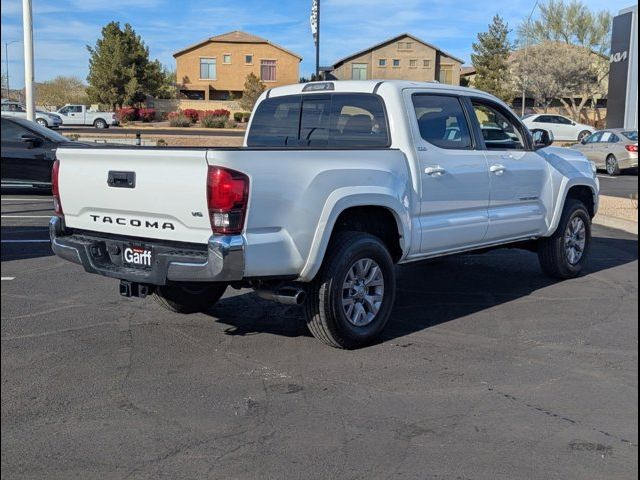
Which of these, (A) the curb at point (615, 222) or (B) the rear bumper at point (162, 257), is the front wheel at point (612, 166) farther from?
(B) the rear bumper at point (162, 257)

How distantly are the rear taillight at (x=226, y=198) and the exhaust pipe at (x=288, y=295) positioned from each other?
67 cm

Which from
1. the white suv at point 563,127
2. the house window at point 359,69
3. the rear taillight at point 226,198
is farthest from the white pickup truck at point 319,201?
the house window at point 359,69

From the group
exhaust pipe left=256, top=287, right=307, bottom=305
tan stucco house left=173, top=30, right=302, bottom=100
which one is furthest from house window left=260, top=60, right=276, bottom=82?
exhaust pipe left=256, top=287, right=307, bottom=305

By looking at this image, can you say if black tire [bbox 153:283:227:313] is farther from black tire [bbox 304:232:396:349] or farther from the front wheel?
the front wheel

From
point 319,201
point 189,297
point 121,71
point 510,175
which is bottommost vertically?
point 189,297

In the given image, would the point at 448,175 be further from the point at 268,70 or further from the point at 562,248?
the point at 268,70

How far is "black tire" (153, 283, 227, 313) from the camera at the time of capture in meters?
6.32

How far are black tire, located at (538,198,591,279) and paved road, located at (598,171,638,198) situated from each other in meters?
8.84

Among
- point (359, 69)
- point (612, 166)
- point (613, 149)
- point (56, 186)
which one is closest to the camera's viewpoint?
point (56, 186)

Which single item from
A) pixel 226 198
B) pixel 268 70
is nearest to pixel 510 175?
pixel 226 198

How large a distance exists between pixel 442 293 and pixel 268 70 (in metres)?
65.3

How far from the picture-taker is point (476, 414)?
14.4 feet

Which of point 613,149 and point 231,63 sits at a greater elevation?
point 231,63

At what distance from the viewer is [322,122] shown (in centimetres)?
669
